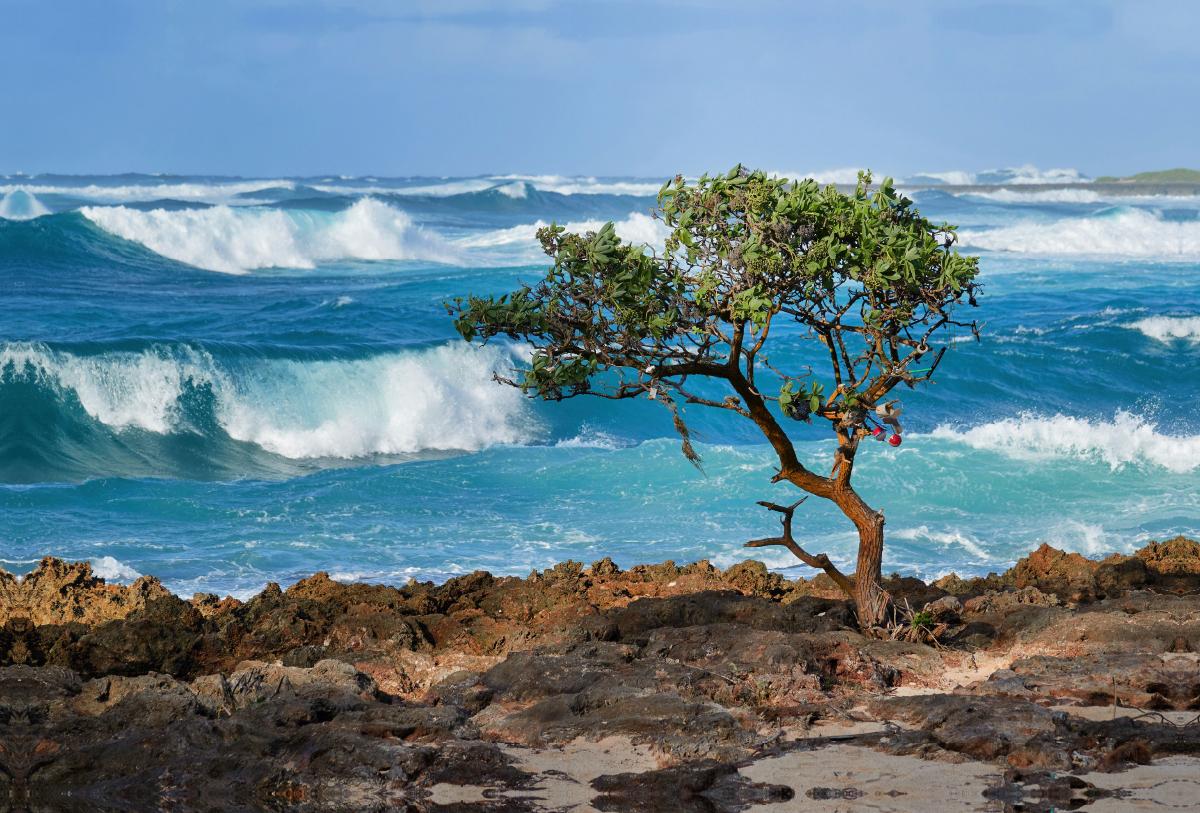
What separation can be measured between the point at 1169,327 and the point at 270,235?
30424 millimetres

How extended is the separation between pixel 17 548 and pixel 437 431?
8.49 meters

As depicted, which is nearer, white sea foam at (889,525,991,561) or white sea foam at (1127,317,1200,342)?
white sea foam at (889,525,991,561)

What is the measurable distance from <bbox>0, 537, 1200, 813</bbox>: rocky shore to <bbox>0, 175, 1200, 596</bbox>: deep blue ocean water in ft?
10.3

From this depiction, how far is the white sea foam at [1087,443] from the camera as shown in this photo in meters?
16.7

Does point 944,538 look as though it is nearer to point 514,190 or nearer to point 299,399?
point 299,399

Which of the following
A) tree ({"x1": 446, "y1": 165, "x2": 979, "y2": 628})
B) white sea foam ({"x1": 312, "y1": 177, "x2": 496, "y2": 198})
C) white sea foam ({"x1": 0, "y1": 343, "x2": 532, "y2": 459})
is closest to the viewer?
tree ({"x1": 446, "y1": 165, "x2": 979, "y2": 628})

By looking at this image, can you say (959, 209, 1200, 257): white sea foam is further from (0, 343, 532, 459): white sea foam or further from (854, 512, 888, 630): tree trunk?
(854, 512, 888, 630): tree trunk

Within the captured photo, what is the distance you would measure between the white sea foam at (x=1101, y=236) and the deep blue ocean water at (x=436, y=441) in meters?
12.5

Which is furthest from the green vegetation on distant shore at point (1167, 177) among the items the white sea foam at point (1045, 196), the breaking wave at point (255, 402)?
the breaking wave at point (255, 402)

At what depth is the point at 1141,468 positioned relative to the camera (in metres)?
16.3

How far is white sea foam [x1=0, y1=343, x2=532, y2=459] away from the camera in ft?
62.7

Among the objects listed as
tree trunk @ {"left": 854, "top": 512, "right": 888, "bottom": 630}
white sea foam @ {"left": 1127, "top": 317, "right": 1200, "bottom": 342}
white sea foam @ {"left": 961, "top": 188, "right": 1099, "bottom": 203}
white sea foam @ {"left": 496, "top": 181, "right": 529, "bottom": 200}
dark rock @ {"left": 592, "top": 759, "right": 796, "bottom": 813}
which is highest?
white sea foam @ {"left": 961, "top": 188, "right": 1099, "bottom": 203}

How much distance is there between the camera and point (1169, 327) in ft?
88.7

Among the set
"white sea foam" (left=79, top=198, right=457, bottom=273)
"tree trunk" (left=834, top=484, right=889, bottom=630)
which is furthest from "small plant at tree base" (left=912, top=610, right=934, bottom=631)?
"white sea foam" (left=79, top=198, right=457, bottom=273)
